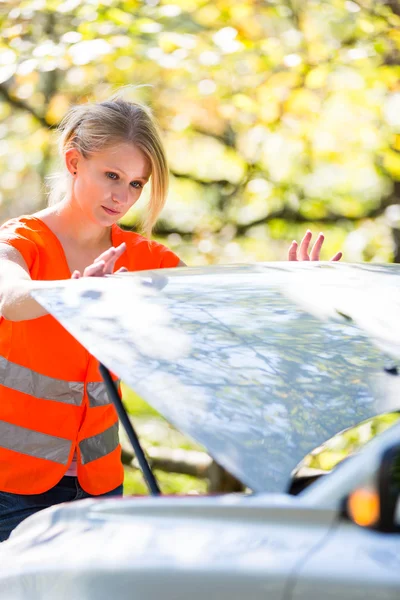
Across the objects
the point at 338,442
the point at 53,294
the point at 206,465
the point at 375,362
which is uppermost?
the point at 53,294

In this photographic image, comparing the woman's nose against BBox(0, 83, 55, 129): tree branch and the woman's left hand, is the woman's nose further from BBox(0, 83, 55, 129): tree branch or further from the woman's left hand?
BBox(0, 83, 55, 129): tree branch

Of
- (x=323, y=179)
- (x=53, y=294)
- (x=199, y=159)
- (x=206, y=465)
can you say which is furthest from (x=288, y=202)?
(x=53, y=294)

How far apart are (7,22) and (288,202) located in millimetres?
2693

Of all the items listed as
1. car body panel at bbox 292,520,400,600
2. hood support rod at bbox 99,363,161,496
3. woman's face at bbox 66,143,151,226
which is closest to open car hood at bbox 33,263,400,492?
hood support rod at bbox 99,363,161,496

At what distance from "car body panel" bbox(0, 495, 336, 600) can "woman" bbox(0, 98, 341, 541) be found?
972 millimetres

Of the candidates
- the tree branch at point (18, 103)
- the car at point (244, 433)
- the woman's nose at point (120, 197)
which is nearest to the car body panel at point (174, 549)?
the car at point (244, 433)

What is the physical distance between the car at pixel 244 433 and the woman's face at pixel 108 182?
2.00ft

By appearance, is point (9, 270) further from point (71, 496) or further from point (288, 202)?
point (288, 202)

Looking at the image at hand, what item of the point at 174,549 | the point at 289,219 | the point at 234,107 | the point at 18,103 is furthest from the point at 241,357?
the point at 18,103

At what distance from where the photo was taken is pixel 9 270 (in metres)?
2.24

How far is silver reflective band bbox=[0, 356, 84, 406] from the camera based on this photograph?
2.51 meters

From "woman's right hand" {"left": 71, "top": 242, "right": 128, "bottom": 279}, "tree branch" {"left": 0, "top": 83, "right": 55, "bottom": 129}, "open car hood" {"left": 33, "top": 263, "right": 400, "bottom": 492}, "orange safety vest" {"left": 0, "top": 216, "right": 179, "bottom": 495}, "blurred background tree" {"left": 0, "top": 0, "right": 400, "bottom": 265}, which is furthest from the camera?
"tree branch" {"left": 0, "top": 83, "right": 55, "bottom": 129}

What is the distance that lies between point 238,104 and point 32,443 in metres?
5.02

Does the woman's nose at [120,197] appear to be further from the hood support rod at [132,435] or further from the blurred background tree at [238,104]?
the blurred background tree at [238,104]
